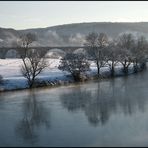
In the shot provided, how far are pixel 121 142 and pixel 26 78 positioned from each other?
2569 centimetres

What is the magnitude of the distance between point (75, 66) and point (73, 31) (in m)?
133

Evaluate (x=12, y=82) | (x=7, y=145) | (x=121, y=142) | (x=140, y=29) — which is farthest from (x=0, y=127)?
(x=140, y=29)

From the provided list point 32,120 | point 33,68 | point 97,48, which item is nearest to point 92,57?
point 97,48

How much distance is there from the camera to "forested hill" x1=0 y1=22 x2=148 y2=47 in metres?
152

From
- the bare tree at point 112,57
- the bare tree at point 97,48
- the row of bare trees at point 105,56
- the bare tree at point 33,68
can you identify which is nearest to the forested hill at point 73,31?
the row of bare trees at point 105,56

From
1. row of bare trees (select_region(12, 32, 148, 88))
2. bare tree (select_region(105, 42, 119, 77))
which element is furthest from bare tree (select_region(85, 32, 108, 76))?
bare tree (select_region(105, 42, 119, 77))

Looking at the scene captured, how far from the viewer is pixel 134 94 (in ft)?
107

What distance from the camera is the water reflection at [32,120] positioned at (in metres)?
20.0

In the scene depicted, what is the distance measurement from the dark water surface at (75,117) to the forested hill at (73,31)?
108 metres

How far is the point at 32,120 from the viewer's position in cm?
2350

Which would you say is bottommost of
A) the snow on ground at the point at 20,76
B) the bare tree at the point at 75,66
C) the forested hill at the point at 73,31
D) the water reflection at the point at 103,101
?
the water reflection at the point at 103,101

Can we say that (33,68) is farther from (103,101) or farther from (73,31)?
(73,31)

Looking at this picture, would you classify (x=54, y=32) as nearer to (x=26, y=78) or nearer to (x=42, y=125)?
(x=26, y=78)

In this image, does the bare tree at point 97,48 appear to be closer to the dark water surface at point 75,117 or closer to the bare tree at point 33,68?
the bare tree at point 33,68
